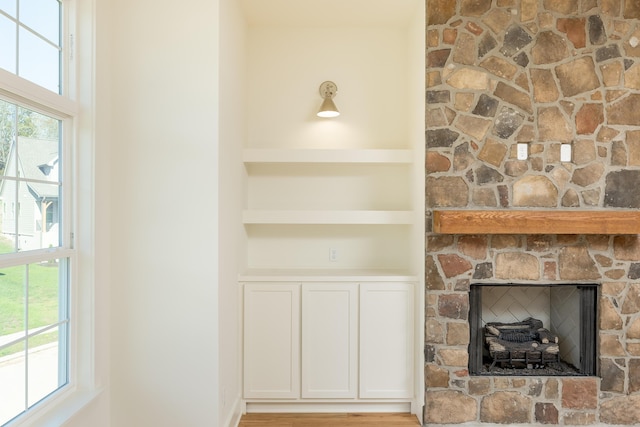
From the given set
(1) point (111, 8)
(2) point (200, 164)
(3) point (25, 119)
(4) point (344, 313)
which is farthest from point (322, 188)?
(3) point (25, 119)

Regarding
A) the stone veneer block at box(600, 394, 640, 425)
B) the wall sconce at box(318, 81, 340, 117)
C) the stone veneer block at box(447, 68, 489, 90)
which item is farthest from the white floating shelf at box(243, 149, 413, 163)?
the stone veneer block at box(600, 394, 640, 425)

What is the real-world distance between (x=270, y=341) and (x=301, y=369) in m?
0.30

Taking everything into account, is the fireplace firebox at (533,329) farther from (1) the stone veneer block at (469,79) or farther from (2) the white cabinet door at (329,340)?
(1) the stone veneer block at (469,79)

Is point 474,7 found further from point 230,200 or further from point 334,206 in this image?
point 230,200

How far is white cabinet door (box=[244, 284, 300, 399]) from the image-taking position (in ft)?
10.6

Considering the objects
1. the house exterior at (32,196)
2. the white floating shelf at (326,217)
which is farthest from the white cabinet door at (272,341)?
the house exterior at (32,196)

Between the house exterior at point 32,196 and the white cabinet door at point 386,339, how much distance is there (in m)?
1.98

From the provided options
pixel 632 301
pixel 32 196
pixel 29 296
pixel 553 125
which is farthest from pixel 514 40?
pixel 29 296

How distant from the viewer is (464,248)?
3.09m

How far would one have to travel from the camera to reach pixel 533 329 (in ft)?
11.2

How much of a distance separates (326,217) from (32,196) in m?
1.92

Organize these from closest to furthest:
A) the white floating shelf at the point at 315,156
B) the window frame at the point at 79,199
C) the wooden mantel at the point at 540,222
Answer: the window frame at the point at 79,199 < the wooden mantel at the point at 540,222 < the white floating shelf at the point at 315,156

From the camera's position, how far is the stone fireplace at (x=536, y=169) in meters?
3.05

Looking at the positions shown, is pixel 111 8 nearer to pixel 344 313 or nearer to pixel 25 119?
pixel 25 119
